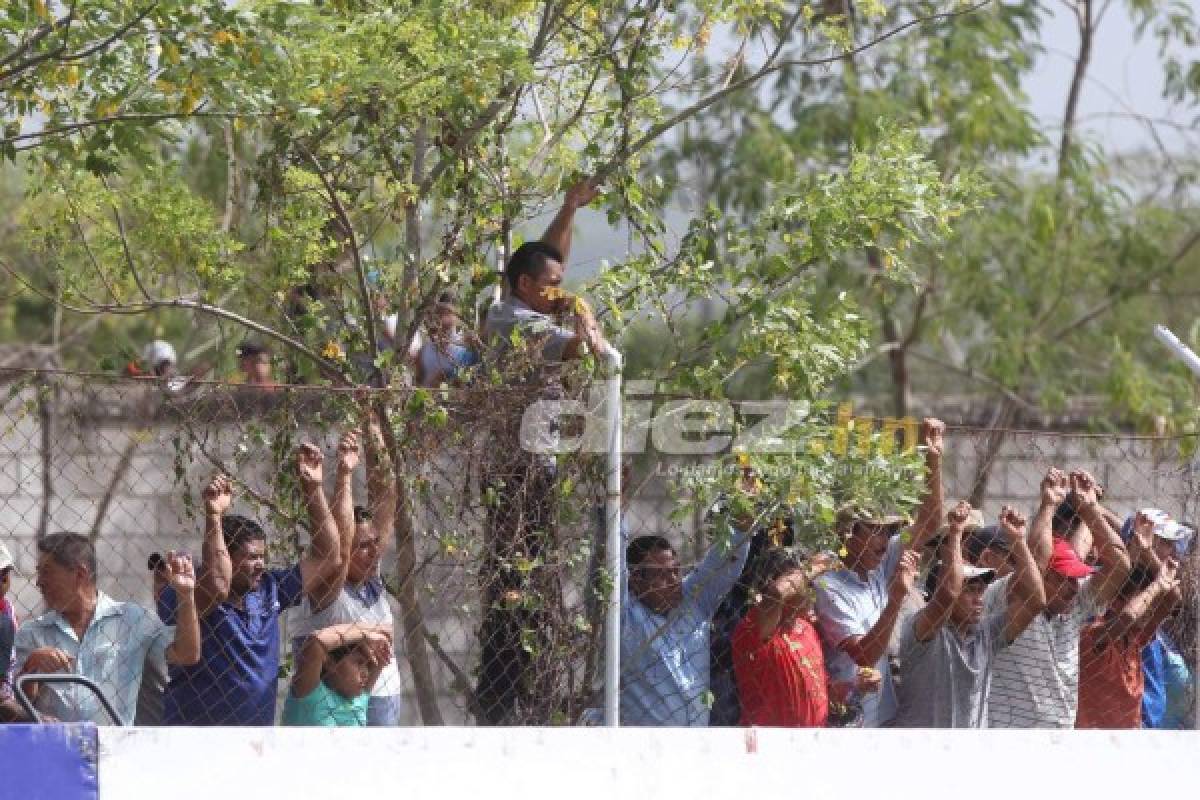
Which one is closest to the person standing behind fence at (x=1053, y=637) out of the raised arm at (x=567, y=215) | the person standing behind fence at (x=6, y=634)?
the raised arm at (x=567, y=215)

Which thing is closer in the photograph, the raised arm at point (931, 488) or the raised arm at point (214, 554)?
the raised arm at point (214, 554)

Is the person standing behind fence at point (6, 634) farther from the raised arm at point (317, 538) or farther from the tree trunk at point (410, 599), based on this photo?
the tree trunk at point (410, 599)

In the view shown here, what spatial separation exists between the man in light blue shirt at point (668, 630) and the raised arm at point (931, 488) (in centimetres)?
71

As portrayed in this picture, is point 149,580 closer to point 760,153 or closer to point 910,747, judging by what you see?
point 910,747

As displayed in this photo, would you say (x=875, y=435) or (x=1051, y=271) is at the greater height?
(x=1051, y=271)

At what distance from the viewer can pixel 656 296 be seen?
23.6 ft

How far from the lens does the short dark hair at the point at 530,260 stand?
7.14 meters

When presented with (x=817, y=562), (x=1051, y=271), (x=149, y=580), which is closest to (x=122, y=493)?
(x=149, y=580)

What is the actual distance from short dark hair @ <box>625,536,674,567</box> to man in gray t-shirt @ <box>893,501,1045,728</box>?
39.2 inches

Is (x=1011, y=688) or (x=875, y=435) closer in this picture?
(x=875, y=435)

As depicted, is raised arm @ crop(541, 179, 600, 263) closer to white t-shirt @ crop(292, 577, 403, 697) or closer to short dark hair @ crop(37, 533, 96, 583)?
white t-shirt @ crop(292, 577, 403, 697)

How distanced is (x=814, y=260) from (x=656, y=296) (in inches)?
21.8

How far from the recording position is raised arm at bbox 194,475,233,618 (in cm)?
625

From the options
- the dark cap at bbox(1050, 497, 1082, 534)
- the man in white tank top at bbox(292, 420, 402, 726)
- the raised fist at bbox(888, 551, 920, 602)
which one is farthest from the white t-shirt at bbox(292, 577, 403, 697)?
the dark cap at bbox(1050, 497, 1082, 534)
